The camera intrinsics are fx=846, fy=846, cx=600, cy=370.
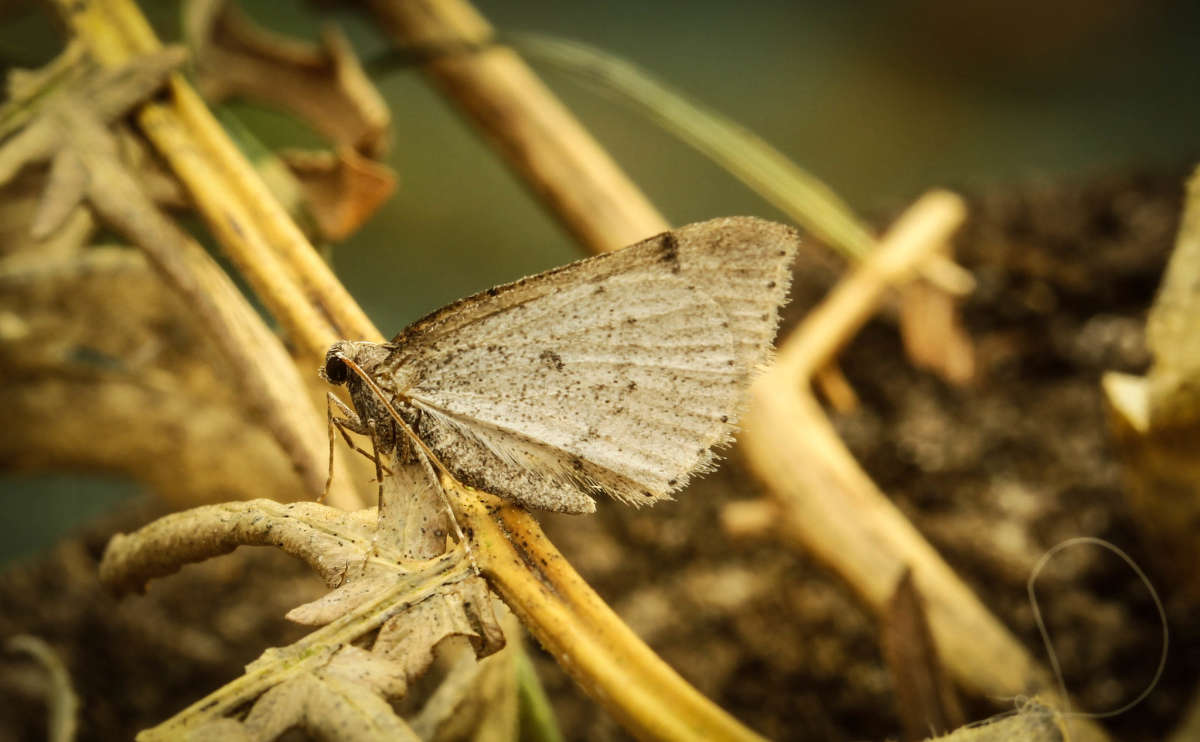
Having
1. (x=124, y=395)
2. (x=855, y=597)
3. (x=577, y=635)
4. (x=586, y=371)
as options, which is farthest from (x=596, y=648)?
(x=124, y=395)

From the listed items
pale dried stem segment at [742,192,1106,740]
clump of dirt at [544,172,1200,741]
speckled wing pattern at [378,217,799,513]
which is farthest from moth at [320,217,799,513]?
clump of dirt at [544,172,1200,741]

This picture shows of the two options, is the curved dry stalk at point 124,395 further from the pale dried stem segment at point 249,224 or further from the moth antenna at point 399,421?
the moth antenna at point 399,421

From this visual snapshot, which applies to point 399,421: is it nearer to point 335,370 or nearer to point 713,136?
point 335,370

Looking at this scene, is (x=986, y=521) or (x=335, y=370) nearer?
(x=335, y=370)

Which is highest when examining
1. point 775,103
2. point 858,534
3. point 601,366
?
point 775,103

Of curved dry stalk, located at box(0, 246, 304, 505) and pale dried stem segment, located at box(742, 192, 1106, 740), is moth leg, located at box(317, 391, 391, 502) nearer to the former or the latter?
pale dried stem segment, located at box(742, 192, 1106, 740)

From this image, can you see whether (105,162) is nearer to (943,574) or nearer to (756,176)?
(756,176)

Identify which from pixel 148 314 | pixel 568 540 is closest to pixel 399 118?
pixel 148 314
